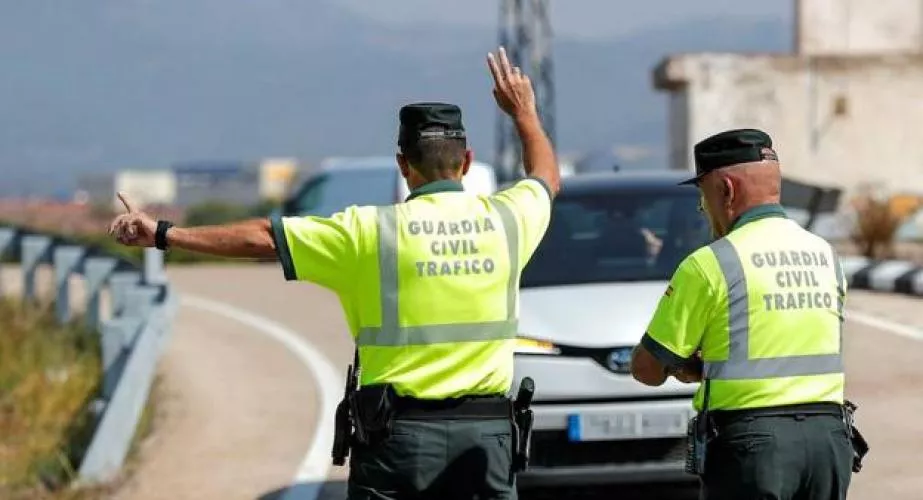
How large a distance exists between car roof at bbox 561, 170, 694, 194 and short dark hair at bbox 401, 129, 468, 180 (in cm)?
477

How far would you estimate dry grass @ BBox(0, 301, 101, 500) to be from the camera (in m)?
9.66

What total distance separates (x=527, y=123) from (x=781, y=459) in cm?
126

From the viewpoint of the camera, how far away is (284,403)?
1203cm

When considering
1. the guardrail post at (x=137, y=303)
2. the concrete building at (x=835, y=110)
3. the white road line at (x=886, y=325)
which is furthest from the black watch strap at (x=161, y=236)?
the concrete building at (x=835, y=110)

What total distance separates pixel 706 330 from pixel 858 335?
1039cm

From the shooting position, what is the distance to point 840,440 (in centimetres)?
463

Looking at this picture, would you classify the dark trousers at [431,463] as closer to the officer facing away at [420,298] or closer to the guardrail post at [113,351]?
the officer facing away at [420,298]

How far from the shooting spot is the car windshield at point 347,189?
25641mm

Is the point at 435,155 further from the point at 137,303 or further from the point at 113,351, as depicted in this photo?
the point at 137,303

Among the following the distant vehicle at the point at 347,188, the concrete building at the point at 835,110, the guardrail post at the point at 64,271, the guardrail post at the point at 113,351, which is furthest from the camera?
the concrete building at the point at 835,110

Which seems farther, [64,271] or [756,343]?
[64,271]

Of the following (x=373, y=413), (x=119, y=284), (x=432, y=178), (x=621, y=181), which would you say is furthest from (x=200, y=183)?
(x=373, y=413)

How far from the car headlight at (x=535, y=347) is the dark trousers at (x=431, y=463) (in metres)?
2.99

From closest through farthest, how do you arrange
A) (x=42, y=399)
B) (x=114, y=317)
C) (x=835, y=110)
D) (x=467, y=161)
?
(x=467, y=161), (x=42, y=399), (x=114, y=317), (x=835, y=110)
